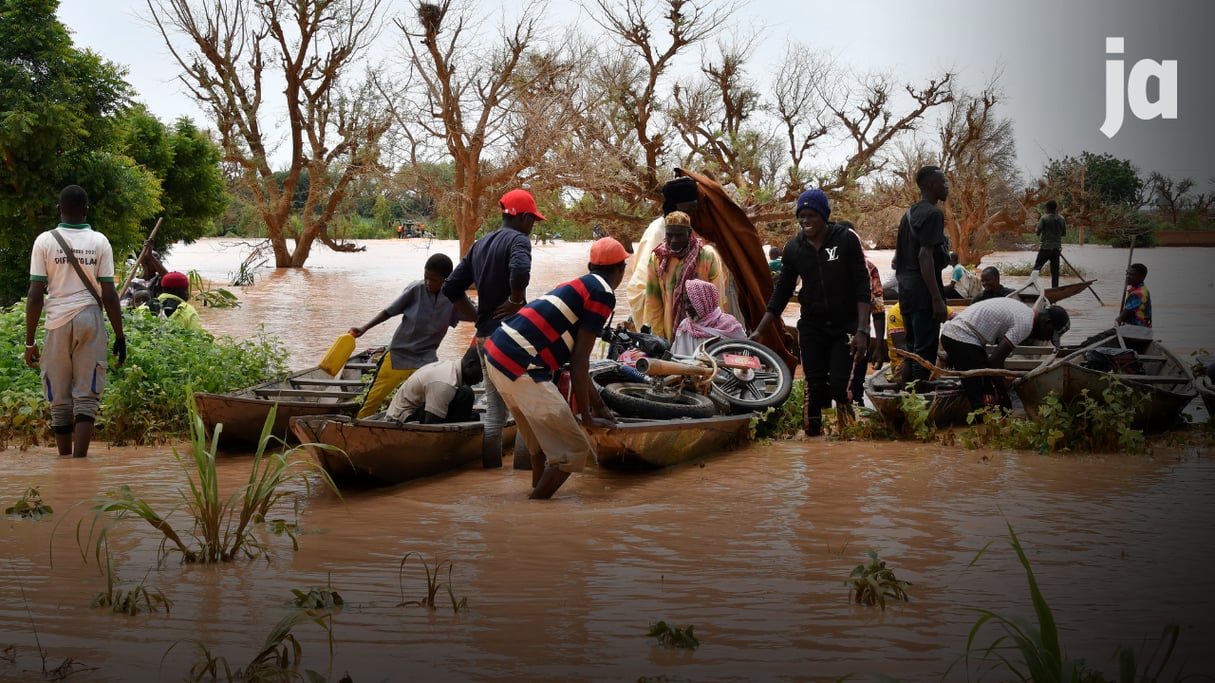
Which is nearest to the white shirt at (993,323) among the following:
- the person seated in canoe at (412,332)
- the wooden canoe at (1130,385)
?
the wooden canoe at (1130,385)

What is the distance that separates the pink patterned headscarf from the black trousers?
0.80m

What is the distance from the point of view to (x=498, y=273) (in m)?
6.98

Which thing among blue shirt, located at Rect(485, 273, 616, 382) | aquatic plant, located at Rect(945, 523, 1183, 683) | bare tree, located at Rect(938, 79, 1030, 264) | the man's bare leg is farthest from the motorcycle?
bare tree, located at Rect(938, 79, 1030, 264)

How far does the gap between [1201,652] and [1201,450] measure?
4784 mm

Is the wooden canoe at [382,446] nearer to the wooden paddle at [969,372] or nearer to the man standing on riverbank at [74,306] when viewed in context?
the man standing on riverbank at [74,306]

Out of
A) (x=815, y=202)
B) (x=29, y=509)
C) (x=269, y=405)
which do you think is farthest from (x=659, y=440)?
(x=29, y=509)

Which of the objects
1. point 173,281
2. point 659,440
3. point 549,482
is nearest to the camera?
point 549,482

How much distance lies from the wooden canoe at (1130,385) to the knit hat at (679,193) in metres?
2.99

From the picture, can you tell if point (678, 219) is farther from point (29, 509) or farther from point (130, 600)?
point (130, 600)

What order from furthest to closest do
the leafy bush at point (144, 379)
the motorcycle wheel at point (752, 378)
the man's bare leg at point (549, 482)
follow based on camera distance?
the leafy bush at point (144, 379), the motorcycle wheel at point (752, 378), the man's bare leg at point (549, 482)

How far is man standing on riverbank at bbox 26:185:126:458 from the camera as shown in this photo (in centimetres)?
734

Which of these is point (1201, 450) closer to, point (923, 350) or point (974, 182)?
point (923, 350)

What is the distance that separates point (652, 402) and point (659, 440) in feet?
1.75

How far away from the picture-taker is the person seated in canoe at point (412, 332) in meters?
7.93
